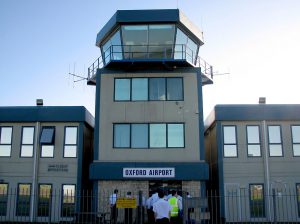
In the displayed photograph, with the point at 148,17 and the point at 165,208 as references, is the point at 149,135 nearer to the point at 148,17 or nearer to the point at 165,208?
the point at 148,17

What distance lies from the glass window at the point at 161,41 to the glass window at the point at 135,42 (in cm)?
34

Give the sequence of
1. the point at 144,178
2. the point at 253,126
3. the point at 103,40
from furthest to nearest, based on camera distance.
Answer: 1. the point at 103,40
2. the point at 253,126
3. the point at 144,178

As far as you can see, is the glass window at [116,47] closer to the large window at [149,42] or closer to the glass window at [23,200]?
the large window at [149,42]

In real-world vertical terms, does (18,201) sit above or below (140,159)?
below

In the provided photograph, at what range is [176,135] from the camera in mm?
23781

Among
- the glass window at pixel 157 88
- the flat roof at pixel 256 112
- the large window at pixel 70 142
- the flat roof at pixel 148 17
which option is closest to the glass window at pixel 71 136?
the large window at pixel 70 142

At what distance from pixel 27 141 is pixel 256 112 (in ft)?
42.8

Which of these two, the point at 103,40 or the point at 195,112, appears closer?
the point at 195,112

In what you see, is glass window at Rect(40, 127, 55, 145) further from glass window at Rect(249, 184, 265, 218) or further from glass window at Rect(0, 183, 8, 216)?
glass window at Rect(249, 184, 265, 218)

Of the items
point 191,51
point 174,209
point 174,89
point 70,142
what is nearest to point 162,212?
point 174,209

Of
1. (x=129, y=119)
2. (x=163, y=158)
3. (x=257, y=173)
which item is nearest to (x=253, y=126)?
(x=257, y=173)

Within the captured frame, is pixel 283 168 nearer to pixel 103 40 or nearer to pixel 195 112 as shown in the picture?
pixel 195 112

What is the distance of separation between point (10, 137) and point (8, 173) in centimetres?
204

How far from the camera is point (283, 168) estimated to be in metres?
23.8
